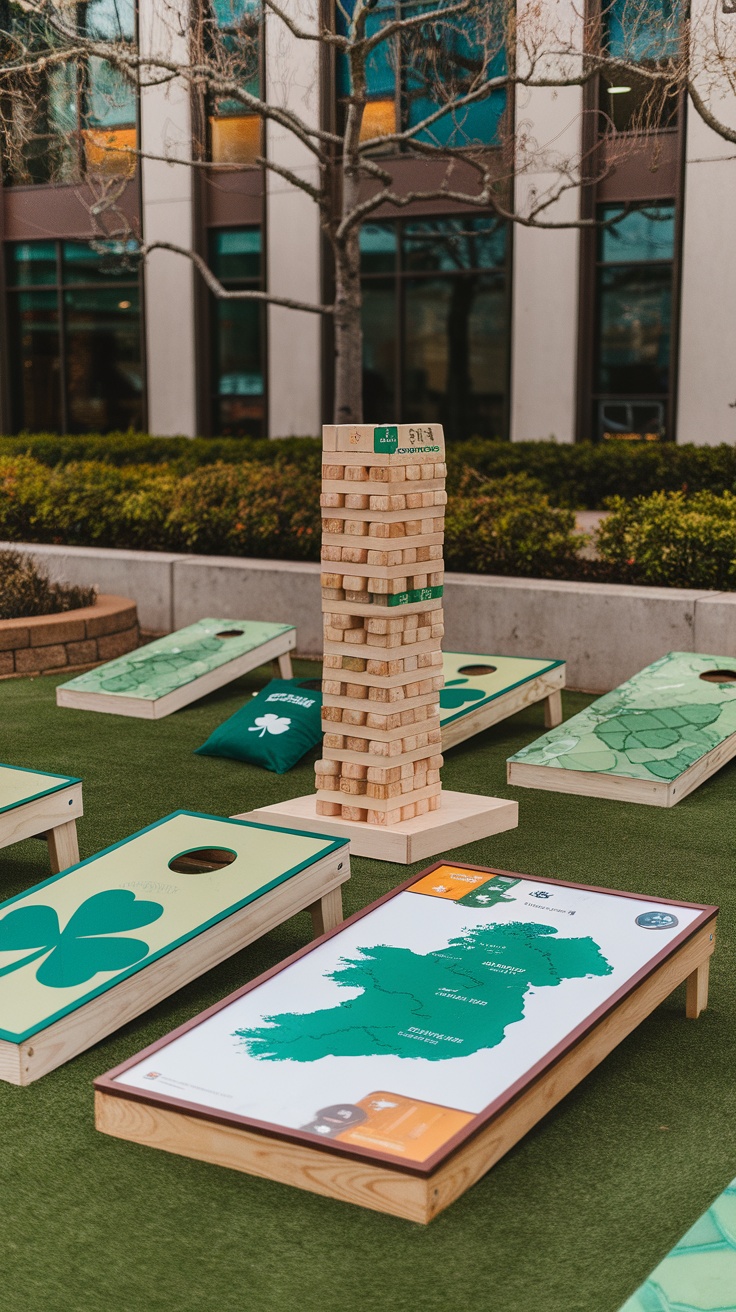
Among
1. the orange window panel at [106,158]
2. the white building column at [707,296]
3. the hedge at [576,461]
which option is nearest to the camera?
the orange window panel at [106,158]

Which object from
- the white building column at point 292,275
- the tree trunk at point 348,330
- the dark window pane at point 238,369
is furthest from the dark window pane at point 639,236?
the dark window pane at point 238,369

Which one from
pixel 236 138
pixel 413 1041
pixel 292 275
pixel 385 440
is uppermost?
pixel 236 138

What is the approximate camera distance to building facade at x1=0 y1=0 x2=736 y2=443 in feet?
51.1

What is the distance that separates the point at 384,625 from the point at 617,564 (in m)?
4.20

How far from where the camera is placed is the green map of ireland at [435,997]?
3580mm

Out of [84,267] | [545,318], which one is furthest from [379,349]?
[84,267]

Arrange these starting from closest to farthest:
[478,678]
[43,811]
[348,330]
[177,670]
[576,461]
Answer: [43,811] → [478,678] → [177,670] → [348,330] → [576,461]

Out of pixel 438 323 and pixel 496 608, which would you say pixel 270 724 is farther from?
pixel 438 323

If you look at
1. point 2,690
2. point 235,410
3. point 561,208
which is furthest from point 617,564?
point 235,410

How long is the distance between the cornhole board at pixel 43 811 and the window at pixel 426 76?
336 inches

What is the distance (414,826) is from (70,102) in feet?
33.6

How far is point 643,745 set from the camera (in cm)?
689

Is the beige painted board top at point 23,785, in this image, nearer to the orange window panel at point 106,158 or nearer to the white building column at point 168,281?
the orange window panel at point 106,158

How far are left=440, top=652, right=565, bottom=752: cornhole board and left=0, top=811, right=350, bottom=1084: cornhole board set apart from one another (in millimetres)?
2505
